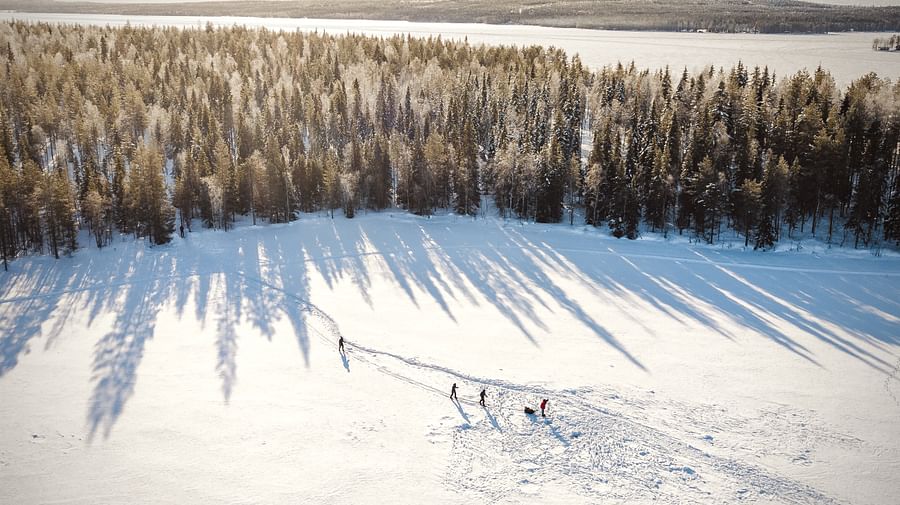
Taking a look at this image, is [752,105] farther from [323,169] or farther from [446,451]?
[446,451]

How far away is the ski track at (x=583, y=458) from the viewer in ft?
93.5

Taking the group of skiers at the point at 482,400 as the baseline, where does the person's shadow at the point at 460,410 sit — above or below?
below

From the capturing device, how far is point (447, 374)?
125 ft

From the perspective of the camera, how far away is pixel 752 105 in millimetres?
69500

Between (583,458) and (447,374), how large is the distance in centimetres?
1050

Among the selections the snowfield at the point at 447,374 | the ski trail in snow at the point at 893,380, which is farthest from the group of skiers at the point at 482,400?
the ski trail in snow at the point at 893,380

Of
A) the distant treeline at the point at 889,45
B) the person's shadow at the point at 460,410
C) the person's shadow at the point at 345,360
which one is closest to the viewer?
the person's shadow at the point at 460,410

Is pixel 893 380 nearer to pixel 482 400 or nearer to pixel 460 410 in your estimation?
pixel 482 400

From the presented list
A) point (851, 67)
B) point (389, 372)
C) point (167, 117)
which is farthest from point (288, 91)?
point (851, 67)

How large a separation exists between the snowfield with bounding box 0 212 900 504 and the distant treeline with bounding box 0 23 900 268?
15.6ft

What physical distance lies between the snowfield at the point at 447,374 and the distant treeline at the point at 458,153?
4.75m

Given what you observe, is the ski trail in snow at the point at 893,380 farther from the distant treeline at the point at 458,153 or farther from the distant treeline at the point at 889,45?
the distant treeline at the point at 889,45

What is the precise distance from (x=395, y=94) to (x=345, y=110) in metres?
9.56

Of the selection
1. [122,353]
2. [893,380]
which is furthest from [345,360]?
[893,380]
